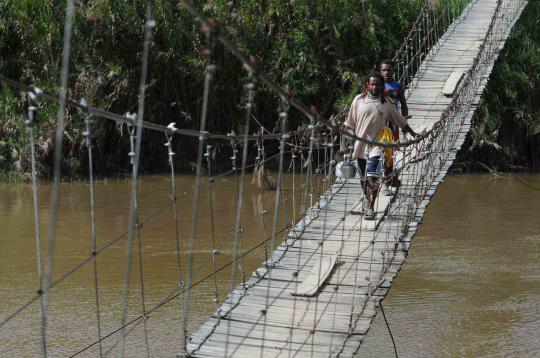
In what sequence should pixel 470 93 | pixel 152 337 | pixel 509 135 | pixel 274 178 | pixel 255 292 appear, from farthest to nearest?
pixel 509 135 → pixel 274 178 → pixel 470 93 → pixel 152 337 → pixel 255 292

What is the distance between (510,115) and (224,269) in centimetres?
429

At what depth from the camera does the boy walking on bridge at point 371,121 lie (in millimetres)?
5023

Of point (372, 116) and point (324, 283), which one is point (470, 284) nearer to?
point (372, 116)

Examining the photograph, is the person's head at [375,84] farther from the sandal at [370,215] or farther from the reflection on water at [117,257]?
the reflection on water at [117,257]

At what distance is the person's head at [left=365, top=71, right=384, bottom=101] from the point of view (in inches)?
195

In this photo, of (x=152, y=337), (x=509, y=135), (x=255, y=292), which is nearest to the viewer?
(x=255, y=292)

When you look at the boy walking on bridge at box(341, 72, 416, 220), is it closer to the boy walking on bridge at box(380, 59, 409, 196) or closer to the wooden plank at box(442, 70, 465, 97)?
the boy walking on bridge at box(380, 59, 409, 196)

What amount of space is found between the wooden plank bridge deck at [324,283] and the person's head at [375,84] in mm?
566

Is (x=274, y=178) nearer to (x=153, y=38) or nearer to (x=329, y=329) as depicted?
(x=153, y=38)

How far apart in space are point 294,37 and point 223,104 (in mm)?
903

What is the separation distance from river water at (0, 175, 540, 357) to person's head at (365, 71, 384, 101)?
0.82 meters

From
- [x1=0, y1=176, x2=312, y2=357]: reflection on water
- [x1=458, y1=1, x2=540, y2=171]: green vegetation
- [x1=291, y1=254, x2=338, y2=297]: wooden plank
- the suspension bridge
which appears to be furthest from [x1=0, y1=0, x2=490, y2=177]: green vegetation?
[x1=291, y1=254, x2=338, y2=297]: wooden plank

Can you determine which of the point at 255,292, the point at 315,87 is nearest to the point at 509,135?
the point at 315,87

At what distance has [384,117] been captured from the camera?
5062mm
